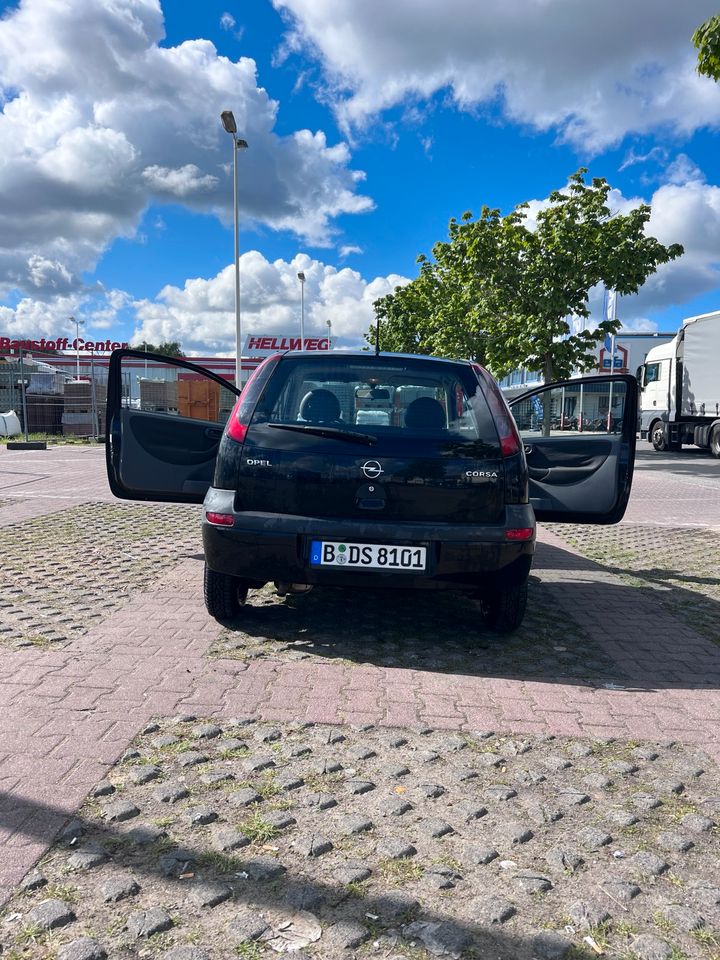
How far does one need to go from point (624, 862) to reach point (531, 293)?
18463 mm

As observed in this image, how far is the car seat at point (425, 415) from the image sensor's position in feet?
13.2

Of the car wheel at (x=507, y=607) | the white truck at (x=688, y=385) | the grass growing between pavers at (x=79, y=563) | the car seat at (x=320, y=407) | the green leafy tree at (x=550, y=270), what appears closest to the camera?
the car seat at (x=320, y=407)

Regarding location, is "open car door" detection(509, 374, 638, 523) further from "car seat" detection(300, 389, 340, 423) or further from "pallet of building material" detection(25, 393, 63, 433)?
"pallet of building material" detection(25, 393, 63, 433)

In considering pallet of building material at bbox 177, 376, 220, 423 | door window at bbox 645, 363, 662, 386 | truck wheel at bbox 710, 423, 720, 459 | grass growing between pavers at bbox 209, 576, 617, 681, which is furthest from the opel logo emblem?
pallet of building material at bbox 177, 376, 220, 423

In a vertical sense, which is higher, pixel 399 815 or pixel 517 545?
pixel 517 545

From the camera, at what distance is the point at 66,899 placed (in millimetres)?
1962

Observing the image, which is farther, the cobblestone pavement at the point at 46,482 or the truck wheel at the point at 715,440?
the truck wheel at the point at 715,440

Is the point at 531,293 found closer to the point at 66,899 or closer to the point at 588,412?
the point at 66,899

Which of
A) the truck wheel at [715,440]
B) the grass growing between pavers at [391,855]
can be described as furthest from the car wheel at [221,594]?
the truck wheel at [715,440]

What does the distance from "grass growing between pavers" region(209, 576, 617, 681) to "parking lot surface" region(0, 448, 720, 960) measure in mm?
24

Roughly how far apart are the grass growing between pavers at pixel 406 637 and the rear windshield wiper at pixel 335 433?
118 centimetres

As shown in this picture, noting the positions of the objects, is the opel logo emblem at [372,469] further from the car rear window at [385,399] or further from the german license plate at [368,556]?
the german license plate at [368,556]

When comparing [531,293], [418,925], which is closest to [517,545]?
[418,925]

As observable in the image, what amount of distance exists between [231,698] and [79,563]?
10.6 ft
